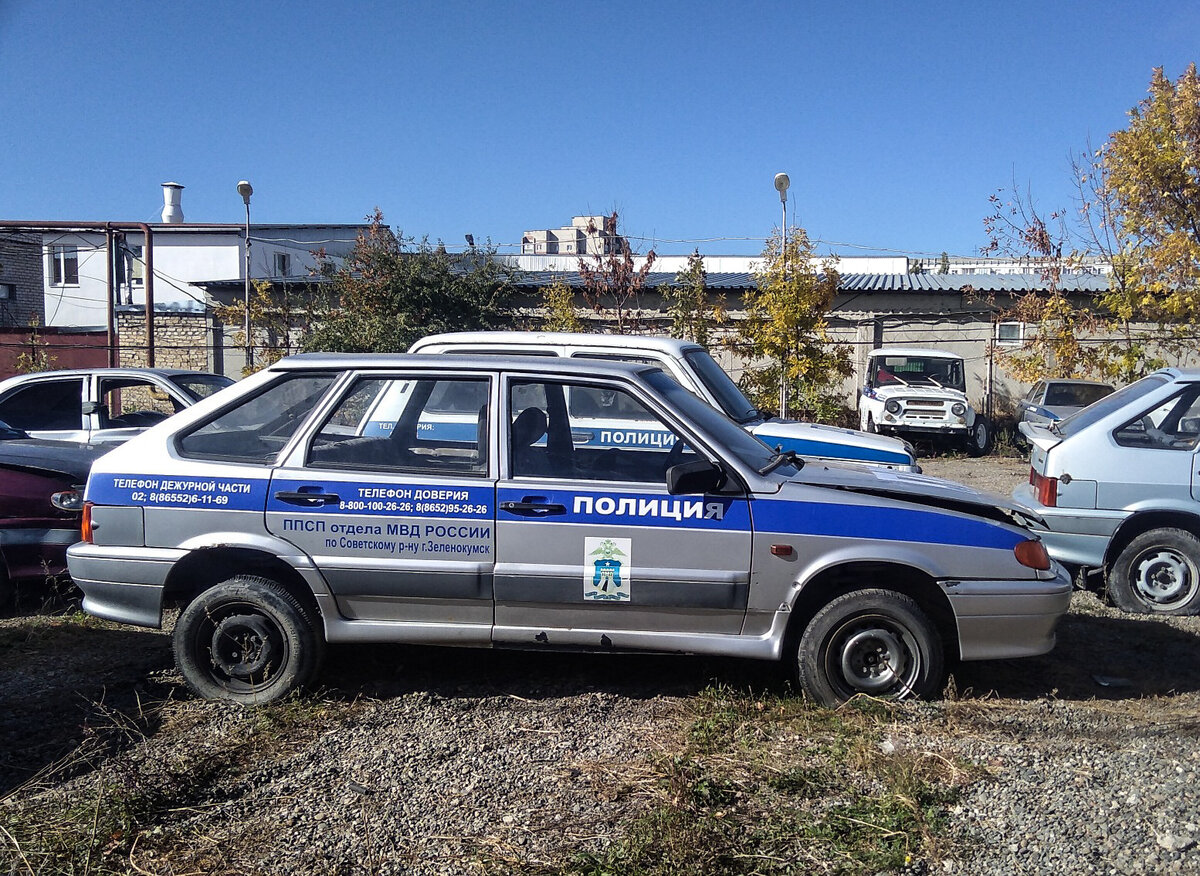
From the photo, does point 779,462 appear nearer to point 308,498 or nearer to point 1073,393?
point 308,498

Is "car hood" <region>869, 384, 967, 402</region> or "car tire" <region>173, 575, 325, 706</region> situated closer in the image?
"car tire" <region>173, 575, 325, 706</region>

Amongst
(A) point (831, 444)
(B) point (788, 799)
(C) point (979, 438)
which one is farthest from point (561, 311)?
(B) point (788, 799)

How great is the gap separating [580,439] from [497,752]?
177 centimetres

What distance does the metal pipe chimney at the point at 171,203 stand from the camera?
126ft

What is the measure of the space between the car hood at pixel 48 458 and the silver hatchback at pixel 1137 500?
6.87m

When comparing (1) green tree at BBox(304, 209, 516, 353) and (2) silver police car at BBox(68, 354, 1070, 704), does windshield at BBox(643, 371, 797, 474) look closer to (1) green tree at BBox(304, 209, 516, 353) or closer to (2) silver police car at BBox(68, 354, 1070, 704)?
(2) silver police car at BBox(68, 354, 1070, 704)

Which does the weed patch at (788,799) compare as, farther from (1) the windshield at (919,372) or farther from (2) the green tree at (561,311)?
(1) the windshield at (919,372)

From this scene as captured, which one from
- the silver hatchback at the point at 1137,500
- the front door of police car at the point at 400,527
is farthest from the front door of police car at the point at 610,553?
the silver hatchback at the point at 1137,500

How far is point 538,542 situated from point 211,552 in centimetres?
165

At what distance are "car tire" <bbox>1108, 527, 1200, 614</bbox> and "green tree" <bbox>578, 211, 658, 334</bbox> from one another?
13.7 metres

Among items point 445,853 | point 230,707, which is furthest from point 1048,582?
point 230,707

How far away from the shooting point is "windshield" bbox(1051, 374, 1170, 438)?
271 inches

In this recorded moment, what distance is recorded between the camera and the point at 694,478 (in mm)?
4457

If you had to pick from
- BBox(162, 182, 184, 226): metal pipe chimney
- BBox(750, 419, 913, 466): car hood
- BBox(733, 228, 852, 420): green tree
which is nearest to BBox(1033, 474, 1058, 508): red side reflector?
BBox(750, 419, 913, 466): car hood
